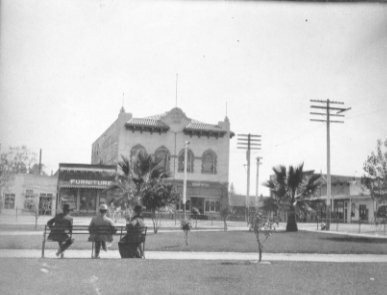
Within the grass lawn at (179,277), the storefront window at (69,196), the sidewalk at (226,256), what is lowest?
the sidewalk at (226,256)

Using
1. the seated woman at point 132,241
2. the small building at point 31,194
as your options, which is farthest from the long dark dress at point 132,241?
the small building at point 31,194

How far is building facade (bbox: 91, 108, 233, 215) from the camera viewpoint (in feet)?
154

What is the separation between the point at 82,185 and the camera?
147 ft

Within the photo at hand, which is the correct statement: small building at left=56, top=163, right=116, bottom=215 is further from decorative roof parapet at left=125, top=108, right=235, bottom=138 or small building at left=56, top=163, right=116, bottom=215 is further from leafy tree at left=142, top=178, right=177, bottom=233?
leafy tree at left=142, top=178, right=177, bottom=233

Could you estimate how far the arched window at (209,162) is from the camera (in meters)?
48.2

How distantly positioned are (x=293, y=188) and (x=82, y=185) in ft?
75.1

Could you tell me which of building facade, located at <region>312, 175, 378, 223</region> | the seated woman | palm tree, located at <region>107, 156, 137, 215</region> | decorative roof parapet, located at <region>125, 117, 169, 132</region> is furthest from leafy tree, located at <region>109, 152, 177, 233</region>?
building facade, located at <region>312, 175, 378, 223</region>

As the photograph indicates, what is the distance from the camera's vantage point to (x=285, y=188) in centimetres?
2767

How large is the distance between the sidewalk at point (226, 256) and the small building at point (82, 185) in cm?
3125

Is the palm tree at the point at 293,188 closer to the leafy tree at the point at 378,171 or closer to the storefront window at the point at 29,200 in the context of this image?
the leafy tree at the point at 378,171

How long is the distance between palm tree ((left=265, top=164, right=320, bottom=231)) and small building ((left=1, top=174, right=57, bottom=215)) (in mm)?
23712

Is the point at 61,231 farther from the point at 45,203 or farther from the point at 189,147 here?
the point at 189,147

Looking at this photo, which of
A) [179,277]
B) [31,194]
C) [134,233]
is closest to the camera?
[179,277]

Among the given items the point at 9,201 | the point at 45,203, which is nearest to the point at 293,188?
the point at 45,203
